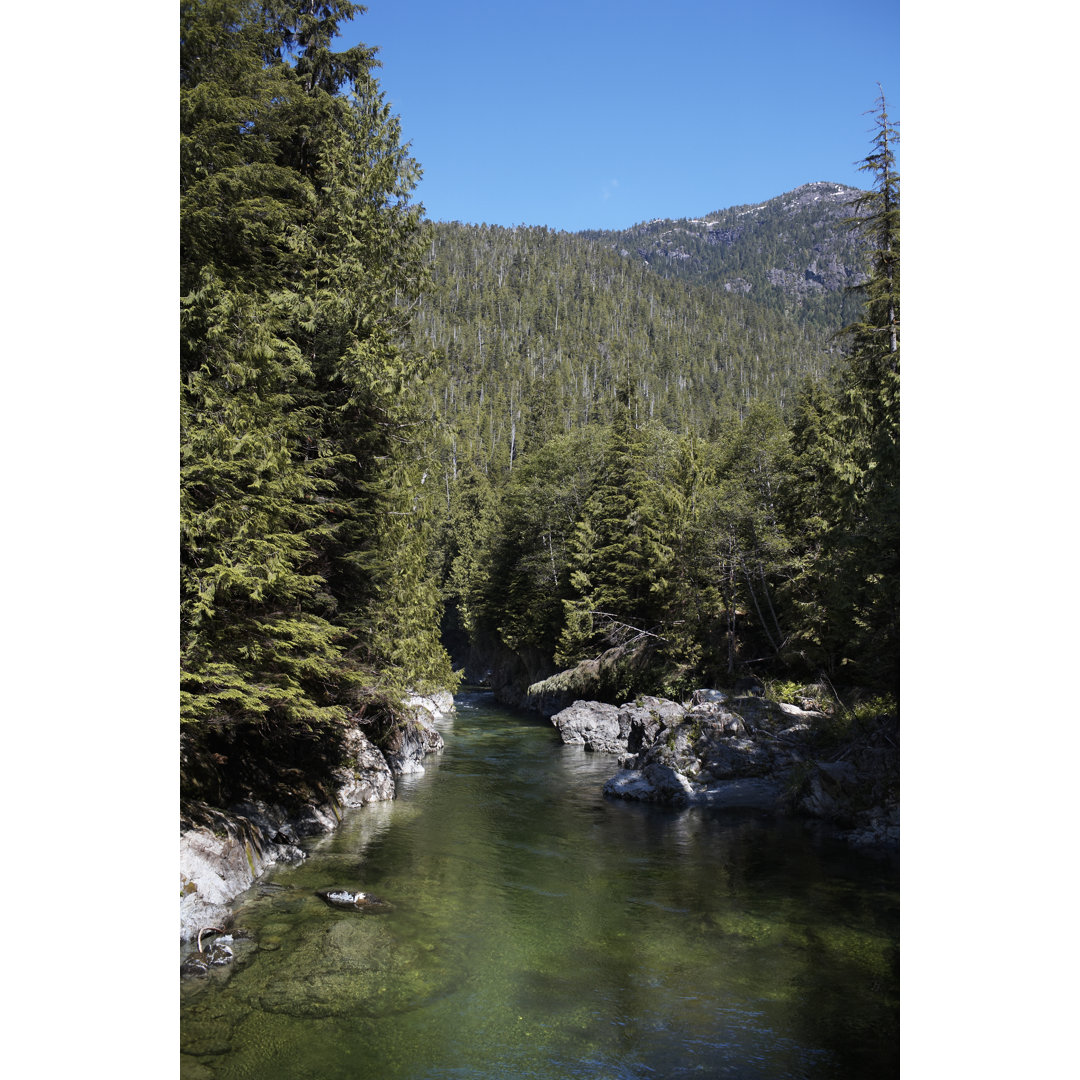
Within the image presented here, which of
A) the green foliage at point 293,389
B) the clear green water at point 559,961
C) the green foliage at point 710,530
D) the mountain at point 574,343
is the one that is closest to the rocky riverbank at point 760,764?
the clear green water at point 559,961

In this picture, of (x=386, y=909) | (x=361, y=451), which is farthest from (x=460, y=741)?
(x=386, y=909)

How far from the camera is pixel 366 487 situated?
15.3 metres

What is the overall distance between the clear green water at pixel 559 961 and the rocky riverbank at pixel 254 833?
428 mm

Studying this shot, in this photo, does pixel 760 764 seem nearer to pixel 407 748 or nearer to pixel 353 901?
pixel 407 748

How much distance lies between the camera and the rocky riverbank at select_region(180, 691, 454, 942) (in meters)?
9.67

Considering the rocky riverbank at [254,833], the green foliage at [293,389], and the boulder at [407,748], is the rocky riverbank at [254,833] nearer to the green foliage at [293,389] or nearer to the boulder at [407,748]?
the boulder at [407,748]

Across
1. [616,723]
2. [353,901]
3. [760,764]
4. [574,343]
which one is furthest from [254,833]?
[574,343]

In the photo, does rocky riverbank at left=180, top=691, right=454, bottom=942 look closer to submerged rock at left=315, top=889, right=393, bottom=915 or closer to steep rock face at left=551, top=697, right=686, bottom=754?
submerged rock at left=315, top=889, right=393, bottom=915

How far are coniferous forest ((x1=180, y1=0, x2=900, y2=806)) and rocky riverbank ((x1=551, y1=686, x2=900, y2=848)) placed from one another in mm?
1675

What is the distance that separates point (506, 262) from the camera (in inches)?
6161

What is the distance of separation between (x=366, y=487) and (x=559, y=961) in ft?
30.5

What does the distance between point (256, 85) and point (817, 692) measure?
19.8 metres

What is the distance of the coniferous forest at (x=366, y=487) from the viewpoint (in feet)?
32.6
